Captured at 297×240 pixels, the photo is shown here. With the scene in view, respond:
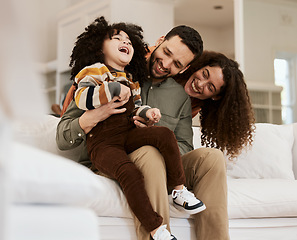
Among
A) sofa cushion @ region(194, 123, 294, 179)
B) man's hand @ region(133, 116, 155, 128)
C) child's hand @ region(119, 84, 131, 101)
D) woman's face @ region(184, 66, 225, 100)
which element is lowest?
sofa cushion @ region(194, 123, 294, 179)

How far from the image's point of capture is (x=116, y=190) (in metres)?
1.47

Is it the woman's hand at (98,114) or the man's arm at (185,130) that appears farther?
the man's arm at (185,130)

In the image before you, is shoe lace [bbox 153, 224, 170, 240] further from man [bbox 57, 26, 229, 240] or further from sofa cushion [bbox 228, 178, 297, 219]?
sofa cushion [bbox 228, 178, 297, 219]

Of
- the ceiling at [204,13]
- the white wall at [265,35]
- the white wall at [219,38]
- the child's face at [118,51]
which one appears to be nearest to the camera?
the child's face at [118,51]

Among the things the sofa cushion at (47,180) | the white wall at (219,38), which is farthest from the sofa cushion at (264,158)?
the white wall at (219,38)

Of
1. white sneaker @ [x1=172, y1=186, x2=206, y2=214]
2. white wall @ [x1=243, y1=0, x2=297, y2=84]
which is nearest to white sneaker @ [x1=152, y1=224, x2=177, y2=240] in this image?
white sneaker @ [x1=172, y1=186, x2=206, y2=214]

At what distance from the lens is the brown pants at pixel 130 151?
139 cm

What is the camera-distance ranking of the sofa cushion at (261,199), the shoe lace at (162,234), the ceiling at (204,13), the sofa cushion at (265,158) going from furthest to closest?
the ceiling at (204,13), the sofa cushion at (265,158), the sofa cushion at (261,199), the shoe lace at (162,234)

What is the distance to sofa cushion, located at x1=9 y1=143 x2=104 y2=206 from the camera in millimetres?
594

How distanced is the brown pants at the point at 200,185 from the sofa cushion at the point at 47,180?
770 mm

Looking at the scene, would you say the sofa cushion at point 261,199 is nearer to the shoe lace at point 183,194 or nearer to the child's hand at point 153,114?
the shoe lace at point 183,194

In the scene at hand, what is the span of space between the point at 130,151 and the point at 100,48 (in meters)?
0.42

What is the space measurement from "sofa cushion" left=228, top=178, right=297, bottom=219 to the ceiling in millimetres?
3131

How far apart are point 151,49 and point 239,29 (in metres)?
2.72
